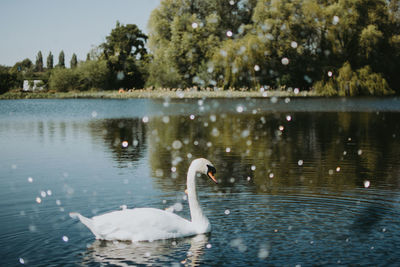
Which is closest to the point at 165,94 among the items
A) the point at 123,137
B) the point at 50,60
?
the point at 123,137

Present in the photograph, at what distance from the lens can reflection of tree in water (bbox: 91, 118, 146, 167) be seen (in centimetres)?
1500

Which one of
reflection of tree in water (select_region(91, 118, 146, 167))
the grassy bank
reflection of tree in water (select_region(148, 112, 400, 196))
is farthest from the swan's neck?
the grassy bank

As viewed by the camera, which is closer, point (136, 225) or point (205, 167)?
point (136, 225)

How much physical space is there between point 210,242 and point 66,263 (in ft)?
A: 5.67

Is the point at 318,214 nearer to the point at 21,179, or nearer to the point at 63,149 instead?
the point at 21,179

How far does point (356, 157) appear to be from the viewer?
14.1 metres

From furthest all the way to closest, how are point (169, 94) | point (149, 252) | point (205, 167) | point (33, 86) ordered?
point (33, 86) < point (169, 94) < point (205, 167) < point (149, 252)

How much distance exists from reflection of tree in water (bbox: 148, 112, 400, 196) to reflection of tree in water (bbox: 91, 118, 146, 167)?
493 millimetres

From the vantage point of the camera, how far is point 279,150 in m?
15.6

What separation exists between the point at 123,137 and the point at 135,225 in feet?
44.9

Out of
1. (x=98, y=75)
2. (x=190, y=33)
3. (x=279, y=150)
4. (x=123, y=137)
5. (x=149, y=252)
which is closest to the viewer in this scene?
(x=149, y=252)

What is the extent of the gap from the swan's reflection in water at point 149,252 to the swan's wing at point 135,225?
98mm

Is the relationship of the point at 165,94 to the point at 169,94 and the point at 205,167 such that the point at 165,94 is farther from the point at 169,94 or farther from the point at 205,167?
the point at 205,167

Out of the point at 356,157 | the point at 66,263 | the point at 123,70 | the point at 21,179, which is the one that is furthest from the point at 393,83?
the point at 66,263
